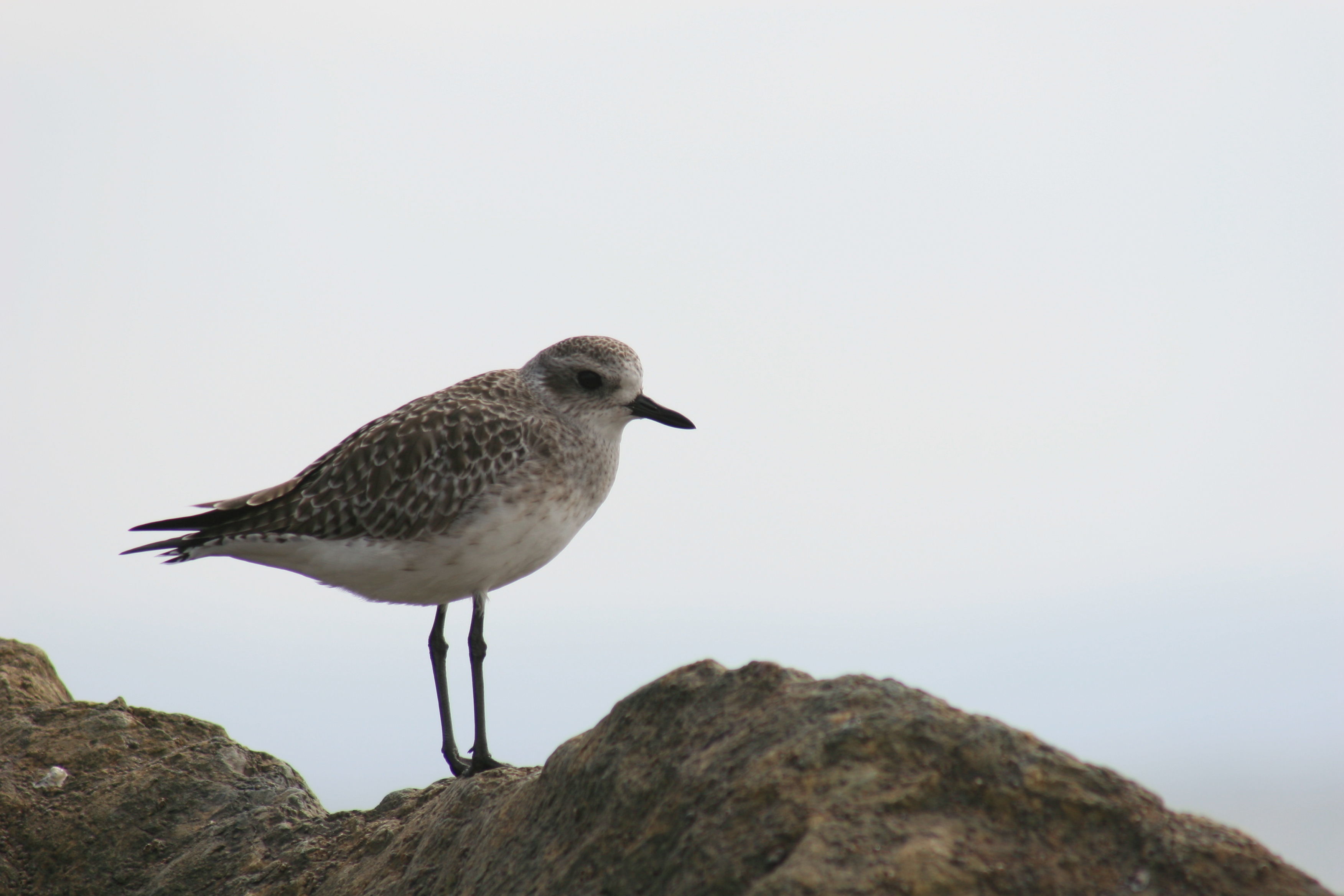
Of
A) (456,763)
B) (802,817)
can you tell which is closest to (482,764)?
(456,763)

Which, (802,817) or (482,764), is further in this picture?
(482,764)

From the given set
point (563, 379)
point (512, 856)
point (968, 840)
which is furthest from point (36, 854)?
point (968, 840)

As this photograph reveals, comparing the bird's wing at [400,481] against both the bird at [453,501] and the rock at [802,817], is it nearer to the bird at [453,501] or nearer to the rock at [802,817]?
the bird at [453,501]

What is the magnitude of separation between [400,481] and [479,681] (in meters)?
1.54

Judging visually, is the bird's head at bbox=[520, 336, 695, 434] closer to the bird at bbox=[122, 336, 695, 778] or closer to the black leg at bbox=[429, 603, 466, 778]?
the bird at bbox=[122, 336, 695, 778]

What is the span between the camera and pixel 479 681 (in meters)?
8.33

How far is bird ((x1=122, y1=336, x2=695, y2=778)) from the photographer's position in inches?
320

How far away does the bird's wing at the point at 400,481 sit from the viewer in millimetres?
8188

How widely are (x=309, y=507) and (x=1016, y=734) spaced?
5.79 metres

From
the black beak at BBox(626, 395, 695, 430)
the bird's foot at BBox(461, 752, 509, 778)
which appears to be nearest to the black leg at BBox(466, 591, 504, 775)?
the bird's foot at BBox(461, 752, 509, 778)

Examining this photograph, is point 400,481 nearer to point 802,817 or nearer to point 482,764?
point 482,764

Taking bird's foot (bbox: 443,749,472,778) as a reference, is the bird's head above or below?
above

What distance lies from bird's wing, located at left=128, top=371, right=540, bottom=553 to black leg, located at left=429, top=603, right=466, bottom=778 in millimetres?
908

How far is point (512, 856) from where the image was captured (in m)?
4.98
